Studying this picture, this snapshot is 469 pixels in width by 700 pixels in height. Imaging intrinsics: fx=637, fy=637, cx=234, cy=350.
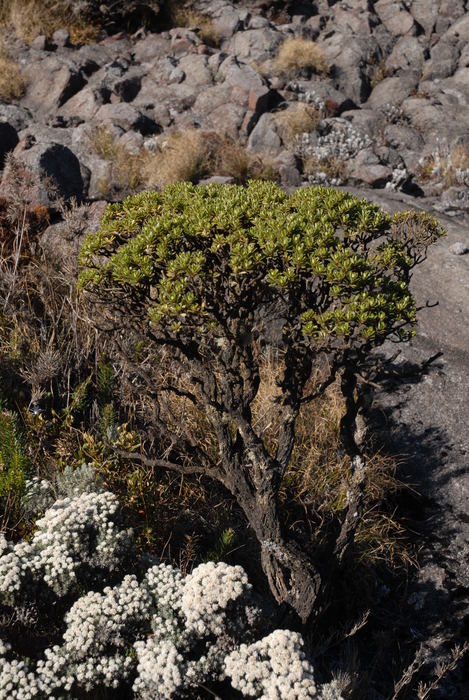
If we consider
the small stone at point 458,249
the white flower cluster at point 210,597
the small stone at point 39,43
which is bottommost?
the small stone at point 458,249

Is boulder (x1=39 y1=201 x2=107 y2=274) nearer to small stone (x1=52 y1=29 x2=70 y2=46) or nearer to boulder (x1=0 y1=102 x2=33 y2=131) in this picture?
boulder (x1=0 y1=102 x2=33 y2=131)

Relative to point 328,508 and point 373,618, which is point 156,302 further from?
point 373,618

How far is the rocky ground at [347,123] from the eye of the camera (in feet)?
15.9

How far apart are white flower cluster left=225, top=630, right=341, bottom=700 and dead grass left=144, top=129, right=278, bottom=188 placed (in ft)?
21.7

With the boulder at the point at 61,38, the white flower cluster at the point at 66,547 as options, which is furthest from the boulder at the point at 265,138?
the white flower cluster at the point at 66,547

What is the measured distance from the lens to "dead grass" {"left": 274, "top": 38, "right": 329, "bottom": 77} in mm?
11852

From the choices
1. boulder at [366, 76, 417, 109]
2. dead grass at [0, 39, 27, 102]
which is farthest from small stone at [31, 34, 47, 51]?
boulder at [366, 76, 417, 109]

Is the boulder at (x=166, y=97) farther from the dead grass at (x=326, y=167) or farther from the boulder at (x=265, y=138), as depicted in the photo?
the dead grass at (x=326, y=167)

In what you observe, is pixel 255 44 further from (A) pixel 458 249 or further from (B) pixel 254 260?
(B) pixel 254 260

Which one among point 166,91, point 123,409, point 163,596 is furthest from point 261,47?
point 163,596

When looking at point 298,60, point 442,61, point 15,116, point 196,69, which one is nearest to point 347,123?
point 298,60

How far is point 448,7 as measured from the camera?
565 inches

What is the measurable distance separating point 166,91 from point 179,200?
9026 mm

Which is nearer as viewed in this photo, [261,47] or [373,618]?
[373,618]
